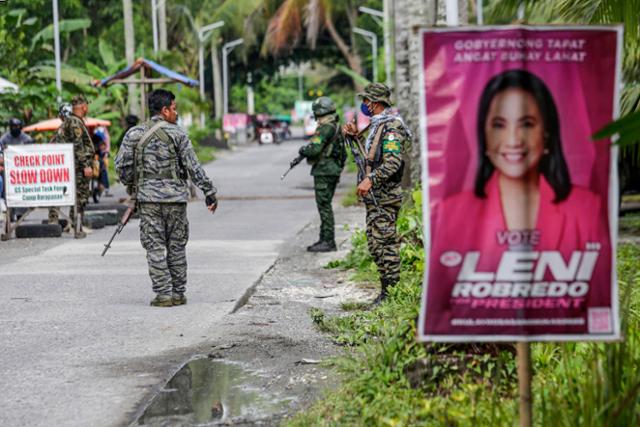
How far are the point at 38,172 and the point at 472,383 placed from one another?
11.5m

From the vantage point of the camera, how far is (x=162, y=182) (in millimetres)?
10281

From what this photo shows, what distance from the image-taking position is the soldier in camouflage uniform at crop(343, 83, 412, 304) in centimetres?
1001

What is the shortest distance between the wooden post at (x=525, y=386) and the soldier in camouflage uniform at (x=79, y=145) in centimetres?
1248

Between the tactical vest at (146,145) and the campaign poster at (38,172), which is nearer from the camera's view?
the tactical vest at (146,145)

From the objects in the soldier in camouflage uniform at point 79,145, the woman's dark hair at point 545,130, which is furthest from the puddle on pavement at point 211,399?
the soldier in camouflage uniform at point 79,145

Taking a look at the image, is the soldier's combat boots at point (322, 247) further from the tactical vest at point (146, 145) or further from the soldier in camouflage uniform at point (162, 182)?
the tactical vest at point (146, 145)

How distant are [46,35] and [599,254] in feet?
104

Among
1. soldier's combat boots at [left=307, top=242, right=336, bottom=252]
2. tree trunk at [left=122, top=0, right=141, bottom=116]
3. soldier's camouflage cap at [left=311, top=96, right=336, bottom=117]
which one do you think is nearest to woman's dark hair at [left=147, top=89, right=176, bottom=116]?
soldier's camouflage cap at [left=311, top=96, right=336, bottom=117]

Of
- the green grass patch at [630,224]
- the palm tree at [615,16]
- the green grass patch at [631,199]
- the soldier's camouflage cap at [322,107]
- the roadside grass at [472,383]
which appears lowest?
the green grass patch at [631,199]

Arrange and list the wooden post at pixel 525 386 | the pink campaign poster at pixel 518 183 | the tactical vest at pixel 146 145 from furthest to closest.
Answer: the tactical vest at pixel 146 145
the wooden post at pixel 525 386
the pink campaign poster at pixel 518 183

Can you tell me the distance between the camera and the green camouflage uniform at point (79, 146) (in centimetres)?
1698

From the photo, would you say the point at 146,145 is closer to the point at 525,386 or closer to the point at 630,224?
the point at 525,386

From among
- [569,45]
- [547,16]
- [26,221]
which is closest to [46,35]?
[26,221]

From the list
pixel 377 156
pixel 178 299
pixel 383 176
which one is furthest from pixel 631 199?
pixel 178 299
